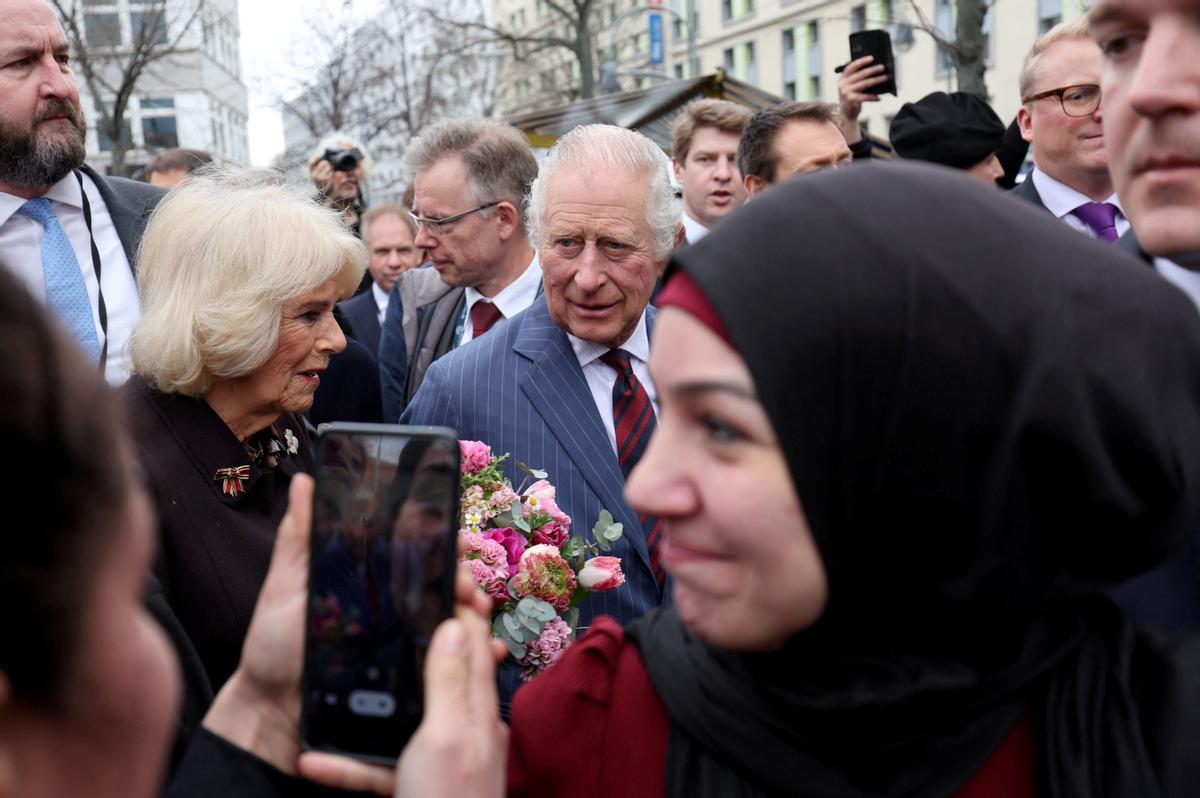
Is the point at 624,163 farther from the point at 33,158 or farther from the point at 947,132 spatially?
the point at 947,132

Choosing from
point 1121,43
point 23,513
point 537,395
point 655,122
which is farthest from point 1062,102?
point 655,122

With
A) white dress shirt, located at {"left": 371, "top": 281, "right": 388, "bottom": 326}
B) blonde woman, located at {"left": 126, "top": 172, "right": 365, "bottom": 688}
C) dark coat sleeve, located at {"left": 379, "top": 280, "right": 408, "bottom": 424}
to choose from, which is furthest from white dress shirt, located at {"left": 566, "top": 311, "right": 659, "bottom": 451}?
white dress shirt, located at {"left": 371, "top": 281, "right": 388, "bottom": 326}

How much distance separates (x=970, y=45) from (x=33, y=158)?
1126cm

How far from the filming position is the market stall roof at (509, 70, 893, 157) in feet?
36.5

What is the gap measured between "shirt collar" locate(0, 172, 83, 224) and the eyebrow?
11.5 feet

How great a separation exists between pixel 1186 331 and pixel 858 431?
439 mm

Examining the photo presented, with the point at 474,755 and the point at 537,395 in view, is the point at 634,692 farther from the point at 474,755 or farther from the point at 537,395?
the point at 537,395

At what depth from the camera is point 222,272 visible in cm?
341

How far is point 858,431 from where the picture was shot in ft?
4.73

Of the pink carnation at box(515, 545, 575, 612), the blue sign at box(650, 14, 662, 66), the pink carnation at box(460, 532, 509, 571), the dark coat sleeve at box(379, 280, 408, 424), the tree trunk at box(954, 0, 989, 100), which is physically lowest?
the dark coat sleeve at box(379, 280, 408, 424)

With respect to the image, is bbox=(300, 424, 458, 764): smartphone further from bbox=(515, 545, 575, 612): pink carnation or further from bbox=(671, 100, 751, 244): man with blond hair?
bbox=(671, 100, 751, 244): man with blond hair

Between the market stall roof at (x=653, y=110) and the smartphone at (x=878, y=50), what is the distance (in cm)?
443

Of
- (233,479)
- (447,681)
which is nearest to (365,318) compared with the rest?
(233,479)

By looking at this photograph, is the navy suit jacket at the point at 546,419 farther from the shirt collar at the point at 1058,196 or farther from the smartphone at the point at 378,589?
the shirt collar at the point at 1058,196
